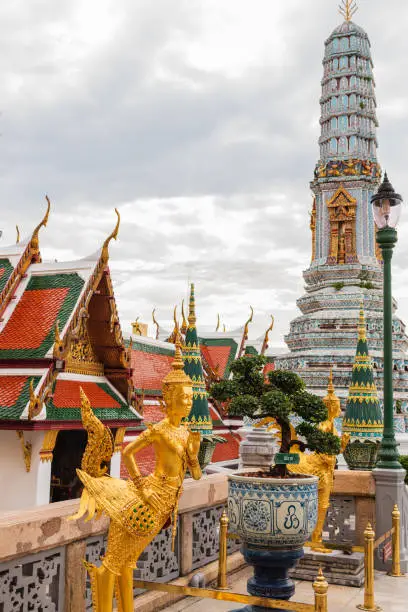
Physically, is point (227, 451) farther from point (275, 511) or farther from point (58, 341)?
point (275, 511)

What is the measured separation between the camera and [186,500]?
6207 mm

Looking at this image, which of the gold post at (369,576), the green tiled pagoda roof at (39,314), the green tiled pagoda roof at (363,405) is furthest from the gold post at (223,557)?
the green tiled pagoda roof at (39,314)

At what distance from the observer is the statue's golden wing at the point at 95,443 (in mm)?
4082

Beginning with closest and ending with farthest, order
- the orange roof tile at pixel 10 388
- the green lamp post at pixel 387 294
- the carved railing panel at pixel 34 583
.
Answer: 1. the carved railing panel at pixel 34 583
2. the green lamp post at pixel 387 294
3. the orange roof tile at pixel 10 388

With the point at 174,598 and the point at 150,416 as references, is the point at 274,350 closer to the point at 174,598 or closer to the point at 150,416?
the point at 150,416

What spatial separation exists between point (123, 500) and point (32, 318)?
728 cm

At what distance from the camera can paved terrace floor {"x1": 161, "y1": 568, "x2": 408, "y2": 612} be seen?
584cm

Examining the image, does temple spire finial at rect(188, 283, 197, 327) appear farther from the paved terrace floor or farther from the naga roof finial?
the paved terrace floor

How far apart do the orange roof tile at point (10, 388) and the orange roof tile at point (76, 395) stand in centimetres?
53

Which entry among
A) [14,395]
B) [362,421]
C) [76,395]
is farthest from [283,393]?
[76,395]

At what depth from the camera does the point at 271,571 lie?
5156 mm

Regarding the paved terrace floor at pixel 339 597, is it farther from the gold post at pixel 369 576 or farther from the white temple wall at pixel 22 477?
the white temple wall at pixel 22 477

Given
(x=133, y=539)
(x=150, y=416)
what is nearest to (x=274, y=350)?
(x=150, y=416)

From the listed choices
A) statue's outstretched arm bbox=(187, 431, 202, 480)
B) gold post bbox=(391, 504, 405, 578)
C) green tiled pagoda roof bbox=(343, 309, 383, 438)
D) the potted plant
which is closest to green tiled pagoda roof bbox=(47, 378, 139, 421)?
green tiled pagoda roof bbox=(343, 309, 383, 438)
